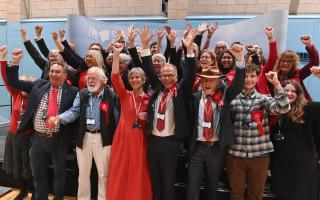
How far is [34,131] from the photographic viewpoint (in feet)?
10.6

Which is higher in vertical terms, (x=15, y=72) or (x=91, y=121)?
(x=15, y=72)

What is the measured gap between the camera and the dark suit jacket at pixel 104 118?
2.96m

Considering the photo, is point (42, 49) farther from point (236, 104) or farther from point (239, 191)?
point (239, 191)

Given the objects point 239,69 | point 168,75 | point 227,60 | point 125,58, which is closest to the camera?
point 239,69

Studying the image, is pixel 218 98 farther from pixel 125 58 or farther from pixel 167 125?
pixel 125 58

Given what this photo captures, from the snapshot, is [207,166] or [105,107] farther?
[105,107]

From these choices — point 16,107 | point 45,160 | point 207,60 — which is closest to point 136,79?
point 207,60

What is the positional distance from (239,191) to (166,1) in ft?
17.3

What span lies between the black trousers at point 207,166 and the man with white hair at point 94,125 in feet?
2.81

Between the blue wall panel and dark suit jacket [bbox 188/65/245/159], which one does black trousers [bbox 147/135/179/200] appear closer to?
dark suit jacket [bbox 188/65/245/159]

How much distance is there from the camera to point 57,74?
305 centimetres

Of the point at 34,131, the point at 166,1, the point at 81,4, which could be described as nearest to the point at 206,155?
the point at 34,131

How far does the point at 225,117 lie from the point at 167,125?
1.71 ft

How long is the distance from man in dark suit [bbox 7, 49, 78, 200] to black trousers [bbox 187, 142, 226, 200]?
1.32 meters
